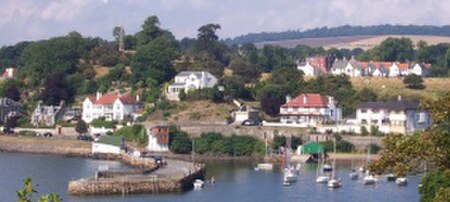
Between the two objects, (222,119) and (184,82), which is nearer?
(222,119)

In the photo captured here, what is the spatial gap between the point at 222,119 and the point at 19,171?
1236 centimetres

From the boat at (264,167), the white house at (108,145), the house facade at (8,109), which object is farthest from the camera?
the house facade at (8,109)

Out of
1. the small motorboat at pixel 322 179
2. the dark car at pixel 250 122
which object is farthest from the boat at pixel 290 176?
the dark car at pixel 250 122

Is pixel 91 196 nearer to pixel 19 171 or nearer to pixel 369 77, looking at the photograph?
pixel 19 171

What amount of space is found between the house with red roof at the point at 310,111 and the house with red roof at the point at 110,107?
23.1 feet

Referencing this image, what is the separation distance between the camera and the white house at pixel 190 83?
48.8 metres

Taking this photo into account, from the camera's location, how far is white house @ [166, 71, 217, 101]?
48.8 meters

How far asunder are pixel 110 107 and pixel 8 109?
231 inches

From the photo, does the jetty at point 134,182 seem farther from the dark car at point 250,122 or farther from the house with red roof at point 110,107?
the house with red roof at point 110,107

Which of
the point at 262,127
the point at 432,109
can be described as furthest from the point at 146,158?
the point at 432,109

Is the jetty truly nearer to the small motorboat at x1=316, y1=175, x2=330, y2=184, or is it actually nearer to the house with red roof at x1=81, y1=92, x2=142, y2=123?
the small motorboat at x1=316, y1=175, x2=330, y2=184

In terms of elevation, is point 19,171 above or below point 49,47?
below

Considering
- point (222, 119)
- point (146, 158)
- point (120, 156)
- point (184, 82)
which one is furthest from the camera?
point (184, 82)

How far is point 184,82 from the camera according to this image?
4944 cm
